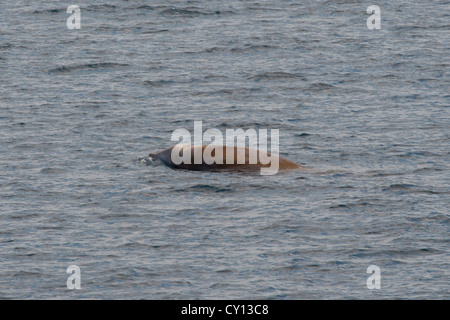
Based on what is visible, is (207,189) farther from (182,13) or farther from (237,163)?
(182,13)

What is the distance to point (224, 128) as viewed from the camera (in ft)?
92.9

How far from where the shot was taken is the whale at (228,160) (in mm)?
23719

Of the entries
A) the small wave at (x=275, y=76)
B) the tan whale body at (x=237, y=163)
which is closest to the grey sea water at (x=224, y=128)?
the small wave at (x=275, y=76)

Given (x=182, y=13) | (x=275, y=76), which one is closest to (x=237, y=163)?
(x=275, y=76)

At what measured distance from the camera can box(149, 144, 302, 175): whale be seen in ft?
77.8

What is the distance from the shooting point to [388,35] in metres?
39.7

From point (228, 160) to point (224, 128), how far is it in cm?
462

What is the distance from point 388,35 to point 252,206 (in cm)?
2004

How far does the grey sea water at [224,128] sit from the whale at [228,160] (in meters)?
0.47

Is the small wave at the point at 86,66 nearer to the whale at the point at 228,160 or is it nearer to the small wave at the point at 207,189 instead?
the whale at the point at 228,160

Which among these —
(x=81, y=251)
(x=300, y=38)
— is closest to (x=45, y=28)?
(x=300, y=38)

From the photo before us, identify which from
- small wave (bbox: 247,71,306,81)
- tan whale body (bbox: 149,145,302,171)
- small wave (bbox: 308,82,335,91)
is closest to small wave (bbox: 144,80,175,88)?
small wave (bbox: 247,71,306,81)

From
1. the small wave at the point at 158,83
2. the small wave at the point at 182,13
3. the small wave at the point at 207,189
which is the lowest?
the small wave at the point at 207,189
